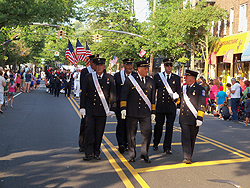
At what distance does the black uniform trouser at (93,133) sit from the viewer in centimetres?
708

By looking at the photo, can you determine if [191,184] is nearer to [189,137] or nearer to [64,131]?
[189,137]

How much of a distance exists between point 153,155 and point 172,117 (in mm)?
1021

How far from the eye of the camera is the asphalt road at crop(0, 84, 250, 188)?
19.1 feet

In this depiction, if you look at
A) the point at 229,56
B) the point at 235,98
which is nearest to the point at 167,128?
the point at 235,98

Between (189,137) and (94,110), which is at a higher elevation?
(94,110)

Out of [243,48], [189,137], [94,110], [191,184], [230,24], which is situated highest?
[230,24]

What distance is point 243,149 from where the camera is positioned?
903 cm

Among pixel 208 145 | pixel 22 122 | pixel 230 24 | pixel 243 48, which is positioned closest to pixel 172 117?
pixel 208 145

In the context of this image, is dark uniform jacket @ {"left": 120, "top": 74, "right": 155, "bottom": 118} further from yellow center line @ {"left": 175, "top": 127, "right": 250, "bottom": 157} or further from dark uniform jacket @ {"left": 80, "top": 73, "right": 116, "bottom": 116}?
yellow center line @ {"left": 175, "top": 127, "right": 250, "bottom": 157}

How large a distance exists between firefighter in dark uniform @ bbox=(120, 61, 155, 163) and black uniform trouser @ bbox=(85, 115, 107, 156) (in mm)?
559

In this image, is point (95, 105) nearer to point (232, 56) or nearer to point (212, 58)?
point (232, 56)

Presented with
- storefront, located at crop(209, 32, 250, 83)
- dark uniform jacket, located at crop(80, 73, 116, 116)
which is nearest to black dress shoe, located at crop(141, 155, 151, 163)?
dark uniform jacket, located at crop(80, 73, 116, 116)

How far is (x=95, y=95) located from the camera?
7.20 metres

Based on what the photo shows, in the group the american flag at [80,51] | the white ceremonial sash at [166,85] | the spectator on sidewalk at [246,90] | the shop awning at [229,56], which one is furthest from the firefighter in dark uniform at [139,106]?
the shop awning at [229,56]
